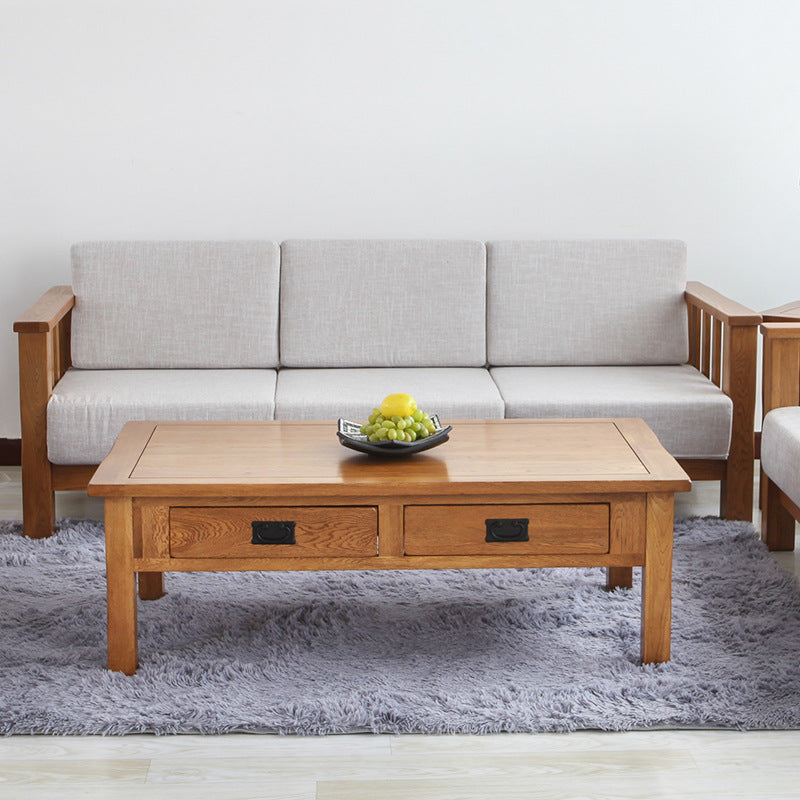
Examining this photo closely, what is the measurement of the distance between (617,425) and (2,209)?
2.33 meters

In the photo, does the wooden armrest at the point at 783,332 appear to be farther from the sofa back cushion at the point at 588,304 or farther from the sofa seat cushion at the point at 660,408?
the sofa back cushion at the point at 588,304

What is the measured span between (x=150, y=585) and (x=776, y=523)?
66.5 inches

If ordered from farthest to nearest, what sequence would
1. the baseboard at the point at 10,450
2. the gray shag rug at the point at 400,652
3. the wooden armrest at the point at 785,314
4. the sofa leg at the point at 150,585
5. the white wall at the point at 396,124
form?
the baseboard at the point at 10,450, the white wall at the point at 396,124, the wooden armrest at the point at 785,314, the sofa leg at the point at 150,585, the gray shag rug at the point at 400,652

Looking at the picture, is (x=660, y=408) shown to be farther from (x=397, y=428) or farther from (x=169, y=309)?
(x=169, y=309)

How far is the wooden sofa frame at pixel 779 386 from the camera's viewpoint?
10.3 feet

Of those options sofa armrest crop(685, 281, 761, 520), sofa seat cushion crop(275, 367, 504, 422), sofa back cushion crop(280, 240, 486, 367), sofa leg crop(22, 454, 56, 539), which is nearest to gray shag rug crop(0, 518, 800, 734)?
sofa leg crop(22, 454, 56, 539)

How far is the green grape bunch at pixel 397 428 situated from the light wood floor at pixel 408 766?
647 millimetres

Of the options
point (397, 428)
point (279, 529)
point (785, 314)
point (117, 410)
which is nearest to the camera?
point (279, 529)

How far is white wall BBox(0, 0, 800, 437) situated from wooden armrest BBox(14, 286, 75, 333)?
323 millimetres

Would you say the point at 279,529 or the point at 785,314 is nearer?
the point at 279,529

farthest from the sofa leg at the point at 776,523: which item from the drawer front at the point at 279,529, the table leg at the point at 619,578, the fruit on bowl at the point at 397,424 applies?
the drawer front at the point at 279,529

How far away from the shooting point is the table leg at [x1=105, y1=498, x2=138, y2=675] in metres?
2.38

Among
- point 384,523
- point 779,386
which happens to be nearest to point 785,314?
point 779,386

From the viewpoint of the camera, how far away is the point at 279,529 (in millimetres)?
2400
